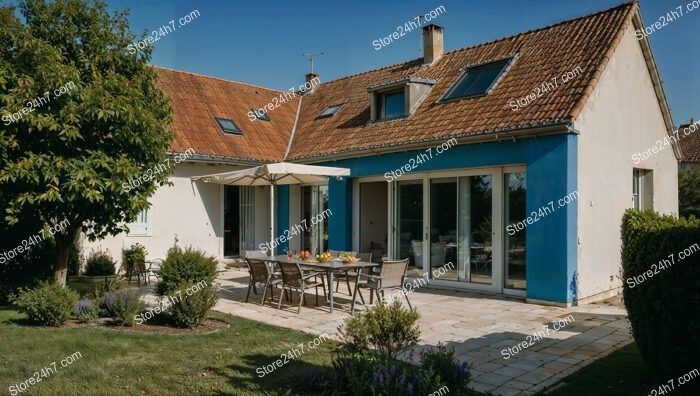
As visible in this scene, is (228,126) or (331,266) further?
(228,126)

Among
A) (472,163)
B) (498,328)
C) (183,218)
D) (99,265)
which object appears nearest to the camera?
(498,328)

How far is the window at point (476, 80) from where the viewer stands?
12.9m

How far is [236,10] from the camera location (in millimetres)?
12211

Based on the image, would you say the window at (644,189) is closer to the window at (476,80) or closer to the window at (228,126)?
the window at (476,80)

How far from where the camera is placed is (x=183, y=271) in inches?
374

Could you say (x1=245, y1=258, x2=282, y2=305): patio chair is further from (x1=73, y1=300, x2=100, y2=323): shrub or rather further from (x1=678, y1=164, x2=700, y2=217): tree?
(x1=678, y1=164, x2=700, y2=217): tree

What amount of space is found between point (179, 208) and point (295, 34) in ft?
19.6

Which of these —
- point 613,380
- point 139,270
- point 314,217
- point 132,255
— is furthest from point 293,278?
point 314,217

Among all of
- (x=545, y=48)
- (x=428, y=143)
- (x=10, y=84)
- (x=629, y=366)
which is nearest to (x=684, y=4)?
(x=545, y=48)

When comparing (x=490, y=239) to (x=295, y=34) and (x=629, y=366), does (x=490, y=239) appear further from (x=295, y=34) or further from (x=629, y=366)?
(x=295, y=34)

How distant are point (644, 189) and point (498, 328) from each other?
7.68 m

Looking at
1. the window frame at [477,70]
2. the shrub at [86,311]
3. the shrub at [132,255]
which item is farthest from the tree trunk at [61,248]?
the window frame at [477,70]

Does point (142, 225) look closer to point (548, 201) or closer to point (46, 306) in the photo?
point (46, 306)

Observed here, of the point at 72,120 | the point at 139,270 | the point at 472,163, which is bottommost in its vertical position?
the point at 139,270
